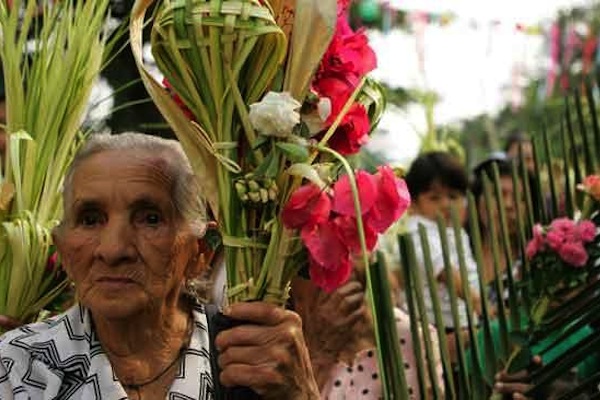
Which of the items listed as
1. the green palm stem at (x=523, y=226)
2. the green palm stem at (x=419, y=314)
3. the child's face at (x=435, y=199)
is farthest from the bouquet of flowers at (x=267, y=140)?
the child's face at (x=435, y=199)

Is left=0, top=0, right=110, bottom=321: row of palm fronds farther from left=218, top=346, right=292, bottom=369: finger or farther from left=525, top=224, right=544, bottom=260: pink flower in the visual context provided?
left=525, top=224, right=544, bottom=260: pink flower

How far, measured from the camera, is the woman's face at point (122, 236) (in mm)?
2850

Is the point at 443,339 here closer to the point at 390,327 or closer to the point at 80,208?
the point at 390,327

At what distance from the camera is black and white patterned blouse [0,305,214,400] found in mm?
2861

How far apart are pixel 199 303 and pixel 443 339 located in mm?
725

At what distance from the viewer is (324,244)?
2.57 meters

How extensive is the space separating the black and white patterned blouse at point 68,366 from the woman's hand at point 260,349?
1.16 ft

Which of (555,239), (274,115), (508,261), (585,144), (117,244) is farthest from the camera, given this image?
(585,144)

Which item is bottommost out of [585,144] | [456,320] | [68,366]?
[456,320]

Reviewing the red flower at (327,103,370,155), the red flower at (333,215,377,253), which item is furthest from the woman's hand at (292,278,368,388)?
the red flower at (333,215,377,253)

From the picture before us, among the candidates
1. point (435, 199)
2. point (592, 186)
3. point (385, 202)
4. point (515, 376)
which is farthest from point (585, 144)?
point (435, 199)

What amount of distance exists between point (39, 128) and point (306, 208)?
1.35m

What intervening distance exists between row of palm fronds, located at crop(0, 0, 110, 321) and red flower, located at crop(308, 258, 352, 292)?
123 centimetres

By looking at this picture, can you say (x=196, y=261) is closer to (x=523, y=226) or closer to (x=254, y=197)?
(x=254, y=197)
